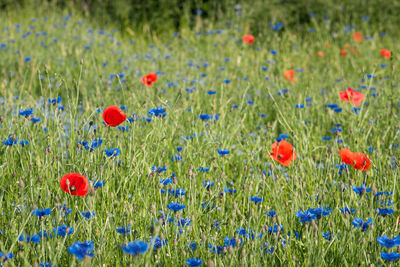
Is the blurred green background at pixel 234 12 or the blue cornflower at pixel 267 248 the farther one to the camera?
the blurred green background at pixel 234 12

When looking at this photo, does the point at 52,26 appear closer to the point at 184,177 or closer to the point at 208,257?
the point at 184,177

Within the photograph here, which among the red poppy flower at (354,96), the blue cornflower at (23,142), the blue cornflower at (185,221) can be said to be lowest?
the blue cornflower at (185,221)

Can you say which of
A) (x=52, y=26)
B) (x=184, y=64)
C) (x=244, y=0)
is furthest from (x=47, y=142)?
(x=244, y=0)

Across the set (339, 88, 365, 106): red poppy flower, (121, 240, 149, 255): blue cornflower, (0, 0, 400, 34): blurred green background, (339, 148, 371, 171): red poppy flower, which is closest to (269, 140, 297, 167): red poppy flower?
(339, 148, 371, 171): red poppy flower

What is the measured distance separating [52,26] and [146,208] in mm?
5184

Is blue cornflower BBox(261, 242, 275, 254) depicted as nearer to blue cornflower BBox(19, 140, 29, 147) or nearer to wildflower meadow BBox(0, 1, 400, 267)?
wildflower meadow BBox(0, 1, 400, 267)

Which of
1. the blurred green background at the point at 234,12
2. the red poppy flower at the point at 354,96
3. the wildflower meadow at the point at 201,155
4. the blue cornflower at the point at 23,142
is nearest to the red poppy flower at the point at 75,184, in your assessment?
the wildflower meadow at the point at 201,155

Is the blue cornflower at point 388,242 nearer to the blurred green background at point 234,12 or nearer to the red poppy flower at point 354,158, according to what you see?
the red poppy flower at point 354,158

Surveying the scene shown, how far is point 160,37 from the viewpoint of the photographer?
6.60m

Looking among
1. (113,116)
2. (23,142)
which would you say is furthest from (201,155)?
(23,142)

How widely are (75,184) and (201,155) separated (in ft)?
3.15

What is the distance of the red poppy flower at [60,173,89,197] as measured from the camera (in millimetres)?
1478

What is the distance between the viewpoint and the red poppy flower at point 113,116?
179cm

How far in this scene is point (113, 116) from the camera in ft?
5.92
